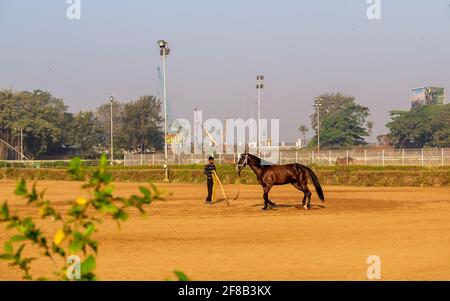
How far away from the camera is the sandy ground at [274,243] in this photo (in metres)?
12.0

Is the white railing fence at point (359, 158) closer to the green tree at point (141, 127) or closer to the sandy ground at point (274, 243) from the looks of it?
the sandy ground at point (274, 243)

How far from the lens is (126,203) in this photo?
393 cm

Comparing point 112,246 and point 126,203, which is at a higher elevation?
point 126,203

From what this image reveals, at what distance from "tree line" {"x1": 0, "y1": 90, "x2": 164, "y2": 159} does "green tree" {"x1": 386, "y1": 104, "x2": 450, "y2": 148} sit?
41.7 metres

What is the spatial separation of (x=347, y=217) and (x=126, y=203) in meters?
19.2

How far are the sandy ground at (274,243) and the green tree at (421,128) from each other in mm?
100762

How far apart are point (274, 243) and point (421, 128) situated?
115261mm

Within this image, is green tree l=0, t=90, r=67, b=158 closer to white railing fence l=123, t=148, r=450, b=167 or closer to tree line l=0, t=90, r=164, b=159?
tree line l=0, t=90, r=164, b=159

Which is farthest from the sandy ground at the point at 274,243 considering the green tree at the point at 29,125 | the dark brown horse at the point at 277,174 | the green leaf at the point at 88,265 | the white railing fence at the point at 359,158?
the green tree at the point at 29,125

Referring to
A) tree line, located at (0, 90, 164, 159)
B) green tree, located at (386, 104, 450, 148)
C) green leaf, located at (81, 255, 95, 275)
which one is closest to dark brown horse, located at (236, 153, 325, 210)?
green leaf, located at (81, 255, 95, 275)

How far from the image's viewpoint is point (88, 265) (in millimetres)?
3809

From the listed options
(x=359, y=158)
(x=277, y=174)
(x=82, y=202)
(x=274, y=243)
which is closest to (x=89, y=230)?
(x=82, y=202)
